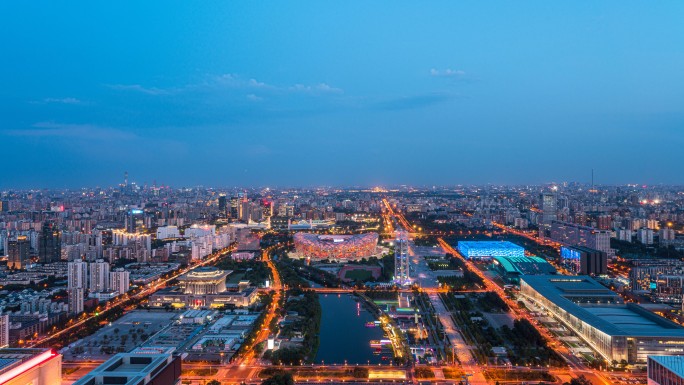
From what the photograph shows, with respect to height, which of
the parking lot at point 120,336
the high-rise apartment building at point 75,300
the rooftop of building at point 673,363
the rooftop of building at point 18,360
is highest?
the rooftop of building at point 18,360

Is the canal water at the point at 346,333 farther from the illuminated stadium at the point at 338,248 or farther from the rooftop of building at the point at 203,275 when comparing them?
the illuminated stadium at the point at 338,248

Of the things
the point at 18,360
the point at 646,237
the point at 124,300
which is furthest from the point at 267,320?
the point at 646,237

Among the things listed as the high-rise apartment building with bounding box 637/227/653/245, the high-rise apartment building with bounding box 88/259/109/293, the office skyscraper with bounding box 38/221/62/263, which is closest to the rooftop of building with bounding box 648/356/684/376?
the high-rise apartment building with bounding box 88/259/109/293

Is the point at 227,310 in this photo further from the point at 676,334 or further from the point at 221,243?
the point at 221,243

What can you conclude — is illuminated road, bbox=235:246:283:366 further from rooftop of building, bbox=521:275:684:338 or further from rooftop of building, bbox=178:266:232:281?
rooftop of building, bbox=521:275:684:338

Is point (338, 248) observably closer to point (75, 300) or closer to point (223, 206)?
point (75, 300)

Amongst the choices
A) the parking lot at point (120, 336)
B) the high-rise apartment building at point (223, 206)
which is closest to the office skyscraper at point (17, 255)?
the parking lot at point (120, 336)

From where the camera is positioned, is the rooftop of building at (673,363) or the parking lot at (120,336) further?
the parking lot at (120,336)

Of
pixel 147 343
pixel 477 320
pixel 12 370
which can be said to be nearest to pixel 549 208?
pixel 477 320
